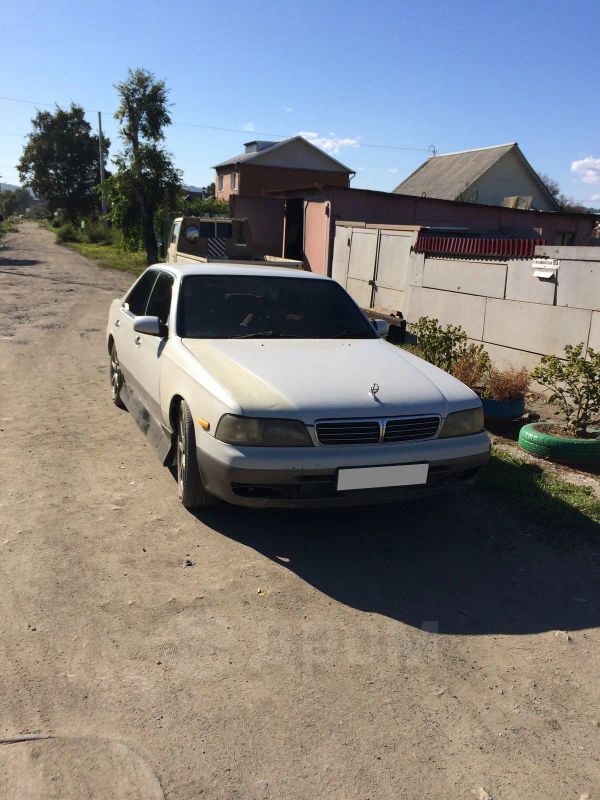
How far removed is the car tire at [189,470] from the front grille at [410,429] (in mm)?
1150

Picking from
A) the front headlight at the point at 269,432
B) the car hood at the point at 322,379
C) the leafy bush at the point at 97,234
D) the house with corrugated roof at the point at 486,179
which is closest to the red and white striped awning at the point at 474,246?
the car hood at the point at 322,379

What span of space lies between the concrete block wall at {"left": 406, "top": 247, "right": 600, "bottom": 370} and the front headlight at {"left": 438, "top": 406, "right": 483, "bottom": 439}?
369cm

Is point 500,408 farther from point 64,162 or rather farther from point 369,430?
point 64,162

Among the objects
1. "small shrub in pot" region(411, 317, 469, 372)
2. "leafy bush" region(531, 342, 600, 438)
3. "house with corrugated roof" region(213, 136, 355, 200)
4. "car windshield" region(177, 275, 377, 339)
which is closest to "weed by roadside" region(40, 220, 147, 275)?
"house with corrugated roof" region(213, 136, 355, 200)

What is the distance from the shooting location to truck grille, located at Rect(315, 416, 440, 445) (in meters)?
3.61

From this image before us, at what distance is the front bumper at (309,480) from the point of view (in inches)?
139

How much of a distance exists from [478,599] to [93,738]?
1986mm

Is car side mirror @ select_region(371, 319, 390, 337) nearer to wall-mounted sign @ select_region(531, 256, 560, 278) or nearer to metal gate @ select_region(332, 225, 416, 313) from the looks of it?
wall-mounted sign @ select_region(531, 256, 560, 278)

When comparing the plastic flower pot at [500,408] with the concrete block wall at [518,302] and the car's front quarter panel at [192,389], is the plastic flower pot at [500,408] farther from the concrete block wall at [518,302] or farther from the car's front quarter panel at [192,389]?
the car's front quarter panel at [192,389]

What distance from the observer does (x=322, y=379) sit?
153 inches

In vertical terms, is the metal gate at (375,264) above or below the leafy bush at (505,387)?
above

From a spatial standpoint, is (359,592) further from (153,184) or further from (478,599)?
(153,184)

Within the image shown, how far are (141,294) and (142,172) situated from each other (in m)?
25.5

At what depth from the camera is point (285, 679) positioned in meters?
2.76
